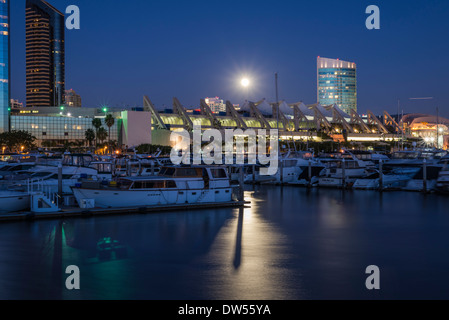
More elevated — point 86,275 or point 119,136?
point 119,136

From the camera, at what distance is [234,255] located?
62.6 ft

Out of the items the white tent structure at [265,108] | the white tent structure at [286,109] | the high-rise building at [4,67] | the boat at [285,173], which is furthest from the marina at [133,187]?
the white tent structure at [286,109]

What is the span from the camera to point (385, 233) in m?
24.5

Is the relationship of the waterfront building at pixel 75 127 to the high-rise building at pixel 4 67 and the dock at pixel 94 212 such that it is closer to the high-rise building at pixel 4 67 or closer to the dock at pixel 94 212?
the high-rise building at pixel 4 67

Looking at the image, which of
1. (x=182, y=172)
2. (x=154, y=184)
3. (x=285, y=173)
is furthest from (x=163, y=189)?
(x=285, y=173)

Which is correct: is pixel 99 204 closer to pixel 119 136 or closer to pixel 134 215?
pixel 134 215

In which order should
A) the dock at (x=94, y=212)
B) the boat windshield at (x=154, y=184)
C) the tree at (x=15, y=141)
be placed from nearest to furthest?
the dock at (x=94, y=212)
the boat windshield at (x=154, y=184)
the tree at (x=15, y=141)

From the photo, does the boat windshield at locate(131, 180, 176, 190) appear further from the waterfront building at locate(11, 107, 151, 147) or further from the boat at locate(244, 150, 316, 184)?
the waterfront building at locate(11, 107, 151, 147)

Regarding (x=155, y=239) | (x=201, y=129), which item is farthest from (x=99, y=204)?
(x=201, y=129)

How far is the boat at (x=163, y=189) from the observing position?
1052 inches

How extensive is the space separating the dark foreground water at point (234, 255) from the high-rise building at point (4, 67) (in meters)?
80.0

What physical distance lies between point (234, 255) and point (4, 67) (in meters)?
90.7
